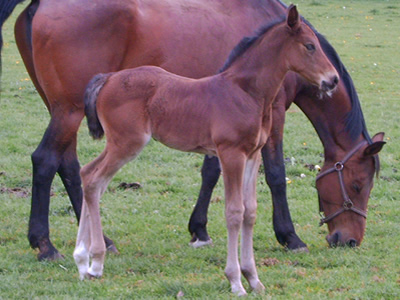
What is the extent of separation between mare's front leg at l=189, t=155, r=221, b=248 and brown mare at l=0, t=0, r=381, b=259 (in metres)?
0.01

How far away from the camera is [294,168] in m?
7.82

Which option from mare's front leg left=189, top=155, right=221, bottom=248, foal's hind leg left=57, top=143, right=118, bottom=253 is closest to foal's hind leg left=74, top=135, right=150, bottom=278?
foal's hind leg left=57, top=143, right=118, bottom=253

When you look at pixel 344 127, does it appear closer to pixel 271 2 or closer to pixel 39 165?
pixel 271 2

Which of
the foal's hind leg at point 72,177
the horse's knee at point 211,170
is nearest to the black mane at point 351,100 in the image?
the horse's knee at point 211,170

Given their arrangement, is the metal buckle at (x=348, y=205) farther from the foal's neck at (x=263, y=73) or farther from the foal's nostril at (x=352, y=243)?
the foal's neck at (x=263, y=73)

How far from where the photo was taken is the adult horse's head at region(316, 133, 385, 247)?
541 cm

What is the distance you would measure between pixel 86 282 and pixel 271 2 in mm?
3034

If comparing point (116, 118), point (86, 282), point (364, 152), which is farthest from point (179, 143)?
point (364, 152)

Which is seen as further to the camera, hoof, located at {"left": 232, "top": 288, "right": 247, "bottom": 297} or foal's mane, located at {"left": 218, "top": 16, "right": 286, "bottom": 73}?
foal's mane, located at {"left": 218, "top": 16, "right": 286, "bottom": 73}

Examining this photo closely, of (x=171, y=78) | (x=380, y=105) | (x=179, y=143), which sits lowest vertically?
(x=380, y=105)

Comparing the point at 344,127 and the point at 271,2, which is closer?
the point at 344,127

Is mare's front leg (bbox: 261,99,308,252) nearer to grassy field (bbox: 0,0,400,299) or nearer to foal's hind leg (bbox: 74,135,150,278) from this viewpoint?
grassy field (bbox: 0,0,400,299)

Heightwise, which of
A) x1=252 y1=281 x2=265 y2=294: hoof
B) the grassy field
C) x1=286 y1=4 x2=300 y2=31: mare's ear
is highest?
x1=286 y1=4 x2=300 y2=31: mare's ear

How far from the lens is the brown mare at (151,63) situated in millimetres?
5145
